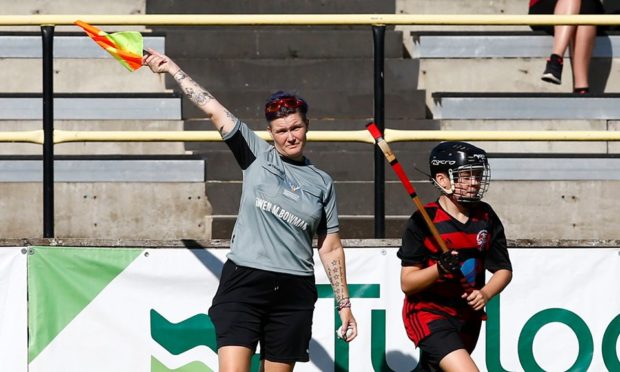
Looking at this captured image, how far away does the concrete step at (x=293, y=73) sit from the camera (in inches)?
394

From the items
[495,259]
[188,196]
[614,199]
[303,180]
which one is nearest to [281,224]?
[303,180]

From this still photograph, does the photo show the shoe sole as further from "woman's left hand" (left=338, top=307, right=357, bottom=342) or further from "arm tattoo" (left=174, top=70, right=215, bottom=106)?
"arm tattoo" (left=174, top=70, right=215, bottom=106)

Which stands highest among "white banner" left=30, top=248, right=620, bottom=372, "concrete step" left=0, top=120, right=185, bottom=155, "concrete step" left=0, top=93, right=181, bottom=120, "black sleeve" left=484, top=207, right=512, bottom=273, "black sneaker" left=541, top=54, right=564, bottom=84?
"black sneaker" left=541, top=54, right=564, bottom=84

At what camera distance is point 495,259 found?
7.07m

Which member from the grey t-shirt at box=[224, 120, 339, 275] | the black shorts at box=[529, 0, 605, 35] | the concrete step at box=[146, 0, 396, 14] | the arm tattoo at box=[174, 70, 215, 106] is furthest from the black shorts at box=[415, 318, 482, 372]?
the concrete step at box=[146, 0, 396, 14]

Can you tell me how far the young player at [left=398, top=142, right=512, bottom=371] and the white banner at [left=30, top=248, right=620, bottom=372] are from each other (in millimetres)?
1057

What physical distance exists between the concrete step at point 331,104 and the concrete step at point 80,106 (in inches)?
20.0

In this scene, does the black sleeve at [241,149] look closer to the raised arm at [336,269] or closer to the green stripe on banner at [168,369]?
the raised arm at [336,269]

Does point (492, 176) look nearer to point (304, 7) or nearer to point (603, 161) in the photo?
point (603, 161)

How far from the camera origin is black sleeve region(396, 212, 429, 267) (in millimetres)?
6902

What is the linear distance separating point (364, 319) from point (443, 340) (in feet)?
4.42

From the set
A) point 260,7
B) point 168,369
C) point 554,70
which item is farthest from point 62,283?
point 554,70

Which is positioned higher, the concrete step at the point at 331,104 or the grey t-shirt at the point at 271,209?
the concrete step at the point at 331,104

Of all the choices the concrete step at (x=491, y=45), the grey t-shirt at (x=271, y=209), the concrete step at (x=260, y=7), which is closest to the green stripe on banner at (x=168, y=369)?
the grey t-shirt at (x=271, y=209)
